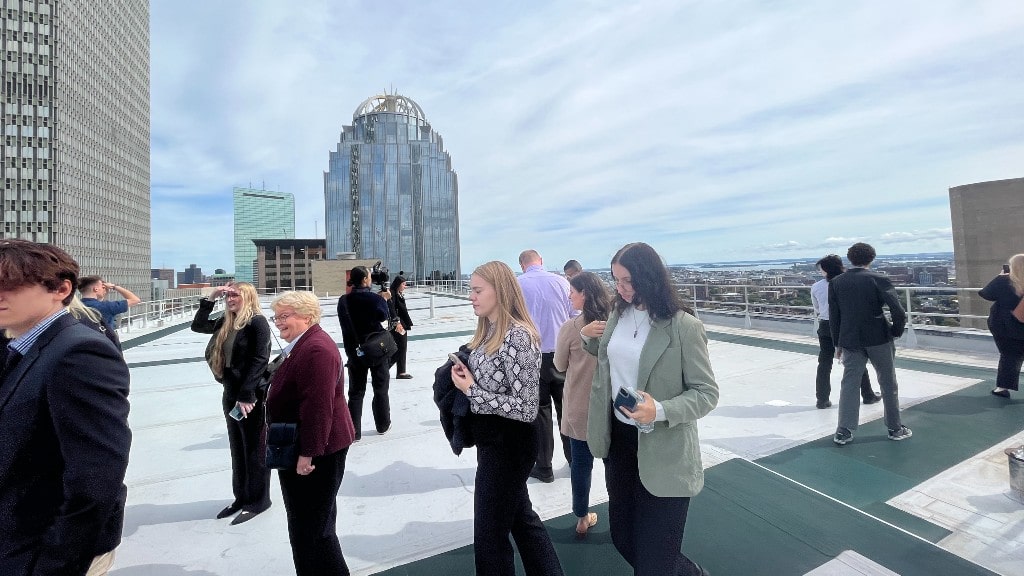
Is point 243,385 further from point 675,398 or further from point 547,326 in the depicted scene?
point 675,398

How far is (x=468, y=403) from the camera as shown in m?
2.10

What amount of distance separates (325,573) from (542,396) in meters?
1.82

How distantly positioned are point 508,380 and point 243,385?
2.20 m

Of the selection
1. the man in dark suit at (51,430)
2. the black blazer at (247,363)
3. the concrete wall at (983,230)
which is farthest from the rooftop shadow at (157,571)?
the concrete wall at (983,230)

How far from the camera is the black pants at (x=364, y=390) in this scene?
4680 mm

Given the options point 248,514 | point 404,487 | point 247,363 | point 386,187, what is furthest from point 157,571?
point 386,187

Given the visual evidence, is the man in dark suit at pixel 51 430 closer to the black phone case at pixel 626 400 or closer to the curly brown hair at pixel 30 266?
the curly brown hair at pixel 30 266

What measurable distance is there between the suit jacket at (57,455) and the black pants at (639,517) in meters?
1.90

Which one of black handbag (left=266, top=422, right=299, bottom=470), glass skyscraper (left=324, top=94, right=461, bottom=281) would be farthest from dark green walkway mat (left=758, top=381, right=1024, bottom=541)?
glass skyscraper (left=324, top=94, right=461, bottom=281)

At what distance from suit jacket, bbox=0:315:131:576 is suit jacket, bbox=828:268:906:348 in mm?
5215

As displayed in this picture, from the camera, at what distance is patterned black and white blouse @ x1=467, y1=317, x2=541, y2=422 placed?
6.73ft

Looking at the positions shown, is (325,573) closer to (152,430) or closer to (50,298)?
(50,298)

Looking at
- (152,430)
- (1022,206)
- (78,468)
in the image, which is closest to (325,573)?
(78,468)

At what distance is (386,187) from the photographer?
105375 mm
